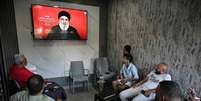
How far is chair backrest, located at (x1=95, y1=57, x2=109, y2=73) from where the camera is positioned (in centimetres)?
384

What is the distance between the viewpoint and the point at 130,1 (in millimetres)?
3289

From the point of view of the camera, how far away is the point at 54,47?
3.53m

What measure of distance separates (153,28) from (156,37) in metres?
0.21

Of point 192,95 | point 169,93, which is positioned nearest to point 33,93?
point 169,93

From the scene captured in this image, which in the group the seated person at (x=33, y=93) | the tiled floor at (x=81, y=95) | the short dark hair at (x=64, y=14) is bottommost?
the tiled floor at (x=81, y=95)

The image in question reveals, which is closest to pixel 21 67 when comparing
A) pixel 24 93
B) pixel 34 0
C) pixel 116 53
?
pixel 24 93

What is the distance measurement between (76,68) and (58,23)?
132 cm

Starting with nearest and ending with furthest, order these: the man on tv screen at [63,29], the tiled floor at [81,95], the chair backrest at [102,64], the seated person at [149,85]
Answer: the seated person at [149,85]
the tiled floor at [81,95]
the man on tv screen at [63,29]
the chair backrest at [102,64]

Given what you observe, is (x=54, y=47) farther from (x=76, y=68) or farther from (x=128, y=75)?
(x=128, y=75)

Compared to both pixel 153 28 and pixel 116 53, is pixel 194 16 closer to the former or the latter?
pixel 153 28

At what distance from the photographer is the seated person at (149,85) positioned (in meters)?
2.27

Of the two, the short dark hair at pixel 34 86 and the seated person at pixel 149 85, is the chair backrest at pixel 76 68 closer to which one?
the seated person at pixel 149 85

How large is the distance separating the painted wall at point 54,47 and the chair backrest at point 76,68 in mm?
130

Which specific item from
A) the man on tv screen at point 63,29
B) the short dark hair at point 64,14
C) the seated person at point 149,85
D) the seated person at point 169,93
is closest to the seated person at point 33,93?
the seated person at point 169,93
